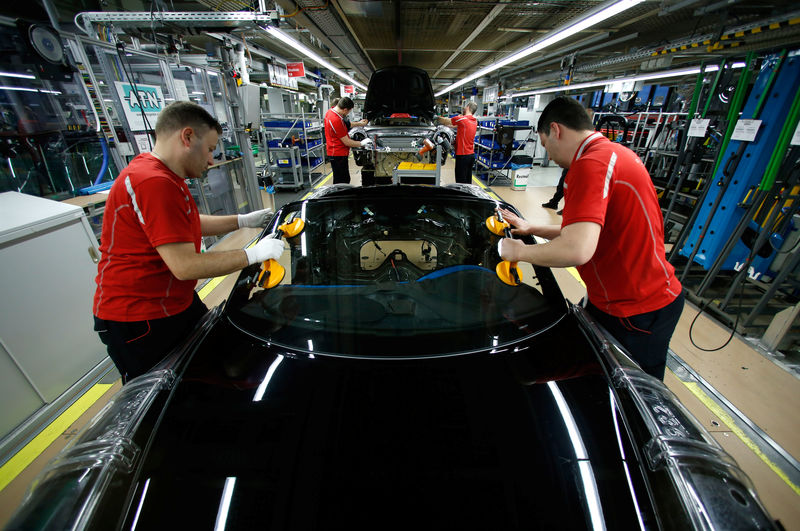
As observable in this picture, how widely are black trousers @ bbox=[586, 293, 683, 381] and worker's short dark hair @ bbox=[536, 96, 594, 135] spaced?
38.0 inches

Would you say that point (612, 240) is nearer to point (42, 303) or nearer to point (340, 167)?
point (42, 303)

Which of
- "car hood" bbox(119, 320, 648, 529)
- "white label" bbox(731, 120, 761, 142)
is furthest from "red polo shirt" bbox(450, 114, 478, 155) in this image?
"car hood" bbox(119, 320, 648, 529)

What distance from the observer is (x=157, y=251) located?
139cm

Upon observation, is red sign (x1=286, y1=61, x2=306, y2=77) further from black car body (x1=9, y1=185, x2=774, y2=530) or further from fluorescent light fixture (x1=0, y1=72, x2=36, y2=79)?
black car body (x1=9, y1=185, x2=774, y2=530)

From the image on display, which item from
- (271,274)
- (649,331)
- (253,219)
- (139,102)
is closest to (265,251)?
(271,274)

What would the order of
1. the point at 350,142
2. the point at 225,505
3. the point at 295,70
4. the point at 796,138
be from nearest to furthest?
the point at 225,505 → the point at 796,138 → the point at 350,142 → the point at 295,70

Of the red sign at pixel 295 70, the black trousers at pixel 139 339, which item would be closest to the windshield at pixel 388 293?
the black trousers at pixel 139 339

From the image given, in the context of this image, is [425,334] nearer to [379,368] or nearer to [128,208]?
[379,368]

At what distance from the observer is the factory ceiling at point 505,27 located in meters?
3.02

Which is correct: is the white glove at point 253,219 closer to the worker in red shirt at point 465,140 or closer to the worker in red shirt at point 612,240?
the worker in red shirt at point 612,240

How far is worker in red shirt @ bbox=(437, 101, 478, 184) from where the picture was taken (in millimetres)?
6016

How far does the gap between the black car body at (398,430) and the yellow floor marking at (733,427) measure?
1305mm

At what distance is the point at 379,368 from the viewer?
1211mm

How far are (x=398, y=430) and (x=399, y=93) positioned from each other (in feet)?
19.7
